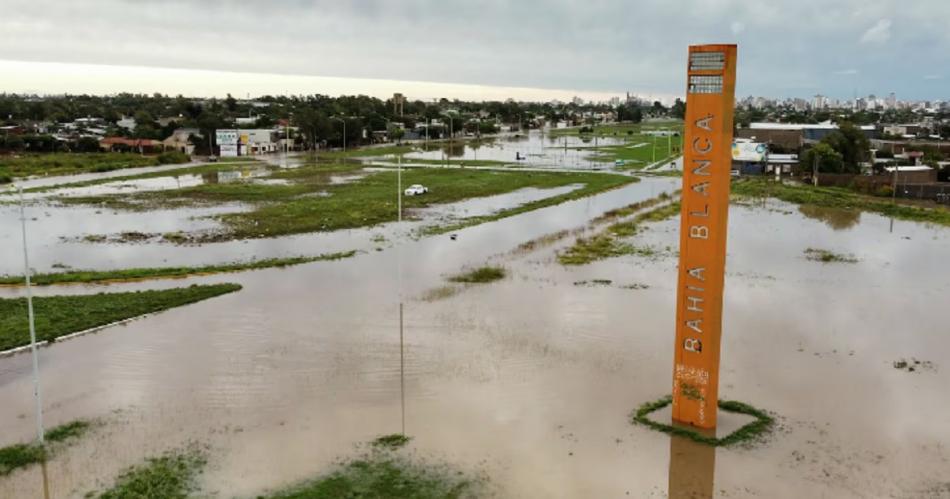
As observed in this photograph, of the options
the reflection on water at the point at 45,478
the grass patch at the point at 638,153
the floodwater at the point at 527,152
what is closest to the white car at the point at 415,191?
the floodwater at the point at 527,152

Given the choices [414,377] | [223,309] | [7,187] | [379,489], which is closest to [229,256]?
[223,309]

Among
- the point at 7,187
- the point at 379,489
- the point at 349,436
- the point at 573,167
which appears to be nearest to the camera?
the point at 379,489

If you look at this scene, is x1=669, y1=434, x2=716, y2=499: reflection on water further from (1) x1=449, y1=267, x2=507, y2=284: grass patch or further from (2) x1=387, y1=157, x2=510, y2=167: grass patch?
(2) x1=387, y1=157, x2=510, y2=167: grass patch

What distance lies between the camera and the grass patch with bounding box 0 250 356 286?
2169cm

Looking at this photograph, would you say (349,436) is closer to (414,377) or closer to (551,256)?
(414,377)


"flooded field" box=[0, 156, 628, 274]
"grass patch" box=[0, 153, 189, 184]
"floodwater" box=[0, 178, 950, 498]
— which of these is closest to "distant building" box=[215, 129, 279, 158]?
"grass patch" box=[0, 153, 189, 184]

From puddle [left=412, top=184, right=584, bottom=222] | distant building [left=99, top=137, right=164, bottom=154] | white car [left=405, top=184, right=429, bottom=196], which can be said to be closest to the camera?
puddle [left=412, top=184, right=584, bottom=222]

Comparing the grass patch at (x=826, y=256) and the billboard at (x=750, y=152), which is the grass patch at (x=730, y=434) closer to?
the grass patch at (x=826, y=256)

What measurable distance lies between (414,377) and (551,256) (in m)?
12.9

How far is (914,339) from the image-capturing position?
1711 centimetres

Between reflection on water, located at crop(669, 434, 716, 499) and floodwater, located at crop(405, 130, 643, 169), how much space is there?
168 feet

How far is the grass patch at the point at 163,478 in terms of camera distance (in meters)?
9.94

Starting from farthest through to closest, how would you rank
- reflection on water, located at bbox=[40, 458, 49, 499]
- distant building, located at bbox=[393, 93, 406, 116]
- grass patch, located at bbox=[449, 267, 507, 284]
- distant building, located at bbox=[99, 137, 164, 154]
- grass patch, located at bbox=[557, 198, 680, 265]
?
distant building, located at bbox=[393, 93, 406, 116]
distant building, located at bbox=[99, 137, 164, 154]
grass patch, located at bbox=[557, 198, 680, 265]
grass patch, located at bbox=[449, 267, 507, 284]
reflection on water, located at bbox=[40, 458, 49, 499]

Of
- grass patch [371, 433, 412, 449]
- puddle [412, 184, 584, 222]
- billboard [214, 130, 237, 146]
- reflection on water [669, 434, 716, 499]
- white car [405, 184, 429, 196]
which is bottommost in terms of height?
reflection on water [669, 434, 716, 499]
